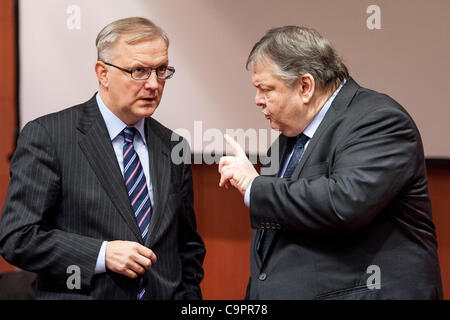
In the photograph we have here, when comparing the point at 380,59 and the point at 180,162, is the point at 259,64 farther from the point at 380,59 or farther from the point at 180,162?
the point at 380,59

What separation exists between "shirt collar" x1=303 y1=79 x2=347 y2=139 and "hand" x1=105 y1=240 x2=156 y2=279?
0.57m

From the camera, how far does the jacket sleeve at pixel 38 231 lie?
1504 mm

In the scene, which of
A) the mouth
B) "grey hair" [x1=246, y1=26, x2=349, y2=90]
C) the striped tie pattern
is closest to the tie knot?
the striped tie pattern

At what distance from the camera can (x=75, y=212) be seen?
1.56 meters

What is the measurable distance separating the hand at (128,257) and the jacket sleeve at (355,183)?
0.35m

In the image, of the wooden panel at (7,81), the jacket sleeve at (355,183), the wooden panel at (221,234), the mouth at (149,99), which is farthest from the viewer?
the wooden panel at (7,81)

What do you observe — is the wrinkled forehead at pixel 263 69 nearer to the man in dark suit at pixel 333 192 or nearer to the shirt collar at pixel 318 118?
the man in dark suit at pixel 333 192

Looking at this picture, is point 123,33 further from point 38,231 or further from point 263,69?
point 38,231

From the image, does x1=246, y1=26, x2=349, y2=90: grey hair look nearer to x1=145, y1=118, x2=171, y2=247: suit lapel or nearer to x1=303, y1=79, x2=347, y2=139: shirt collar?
x1=303, y1=79, x2=347, y2=139: shirt collar

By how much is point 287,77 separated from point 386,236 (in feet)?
1.69

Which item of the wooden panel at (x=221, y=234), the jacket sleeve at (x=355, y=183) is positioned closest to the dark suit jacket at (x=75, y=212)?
the jacket sleeve at (x=355, y=183)

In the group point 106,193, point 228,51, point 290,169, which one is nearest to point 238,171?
point 290,169

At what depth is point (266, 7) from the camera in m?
2.37
